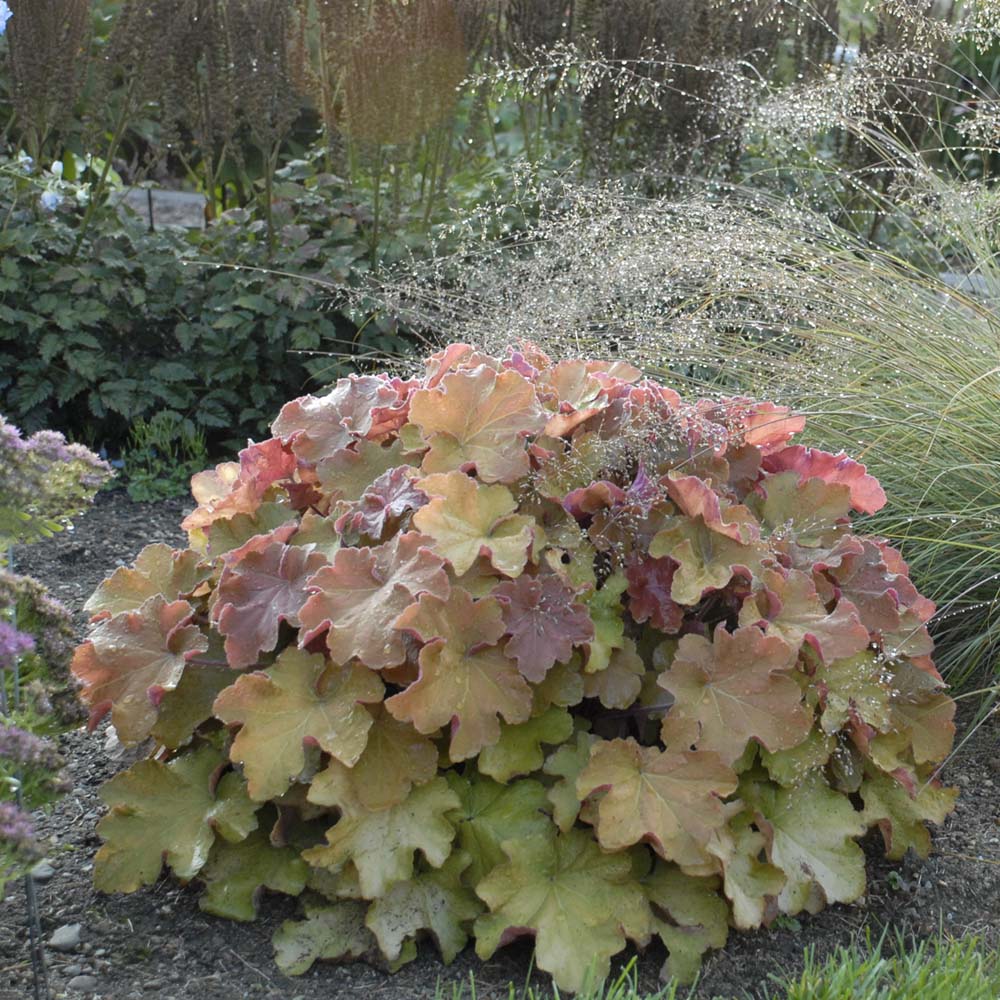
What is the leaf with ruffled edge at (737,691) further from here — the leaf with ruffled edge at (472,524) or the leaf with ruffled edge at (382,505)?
the leaf with ruffled edge at (382,505)

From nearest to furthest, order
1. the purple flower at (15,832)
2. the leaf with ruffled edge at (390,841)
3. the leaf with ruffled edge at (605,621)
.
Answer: the purple flower at (15,832)
the leaf with ruffled edge at (390,841)
the leaf with ruffled edge at (605,621)

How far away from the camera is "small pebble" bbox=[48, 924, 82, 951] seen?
2033mm

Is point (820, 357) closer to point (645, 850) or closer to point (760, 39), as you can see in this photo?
point (645, 850)

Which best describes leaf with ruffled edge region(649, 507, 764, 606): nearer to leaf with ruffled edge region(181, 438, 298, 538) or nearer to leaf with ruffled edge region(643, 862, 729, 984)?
leaf with ruffled edge region(643, 862, 729, 984)

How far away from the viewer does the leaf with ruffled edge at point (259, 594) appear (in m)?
2.06

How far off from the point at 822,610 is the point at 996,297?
1.64 m

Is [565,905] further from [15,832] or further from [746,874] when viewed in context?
[15,832]

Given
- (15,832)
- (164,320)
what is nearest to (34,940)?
(15,832)

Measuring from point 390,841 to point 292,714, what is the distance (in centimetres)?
25

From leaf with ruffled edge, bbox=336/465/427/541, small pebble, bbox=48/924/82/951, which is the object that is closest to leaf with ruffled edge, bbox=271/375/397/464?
leaf with ruffled edge, bbox=336/465/427/541

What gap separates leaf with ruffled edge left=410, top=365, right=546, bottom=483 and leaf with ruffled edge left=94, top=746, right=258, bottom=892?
657 millimetres

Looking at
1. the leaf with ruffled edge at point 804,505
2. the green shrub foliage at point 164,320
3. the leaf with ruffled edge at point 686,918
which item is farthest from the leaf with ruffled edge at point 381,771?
the green shrub foliage at point 164,320

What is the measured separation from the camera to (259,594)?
2111 millimetres

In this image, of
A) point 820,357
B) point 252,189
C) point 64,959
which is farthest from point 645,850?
point 252,189
